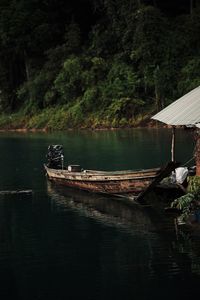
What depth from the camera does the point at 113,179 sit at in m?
28.7

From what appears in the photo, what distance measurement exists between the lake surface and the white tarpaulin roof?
4008 mm

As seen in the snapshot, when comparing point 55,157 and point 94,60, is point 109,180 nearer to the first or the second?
point 55,157

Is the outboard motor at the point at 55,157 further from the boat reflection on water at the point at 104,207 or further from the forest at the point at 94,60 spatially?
the forest at the point at 94,60

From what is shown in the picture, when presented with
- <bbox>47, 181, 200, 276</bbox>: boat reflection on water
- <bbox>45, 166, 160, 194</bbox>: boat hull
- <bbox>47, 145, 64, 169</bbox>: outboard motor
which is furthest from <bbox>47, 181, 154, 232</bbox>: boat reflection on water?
<bbox>47, 145, 64, 169</bbox>: outboard motor

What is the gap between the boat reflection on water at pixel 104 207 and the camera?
78.3ft

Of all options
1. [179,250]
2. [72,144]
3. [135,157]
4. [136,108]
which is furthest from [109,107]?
[179,250]

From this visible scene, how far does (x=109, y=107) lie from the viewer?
2867 inches

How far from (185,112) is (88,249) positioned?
7400mm

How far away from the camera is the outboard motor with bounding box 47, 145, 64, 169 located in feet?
122

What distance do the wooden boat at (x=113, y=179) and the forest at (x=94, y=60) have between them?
36.1 m

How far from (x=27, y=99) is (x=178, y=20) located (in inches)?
1082

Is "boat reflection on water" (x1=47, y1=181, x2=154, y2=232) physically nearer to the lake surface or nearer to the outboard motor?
the lake surface

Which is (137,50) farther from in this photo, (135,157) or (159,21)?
(135,157)

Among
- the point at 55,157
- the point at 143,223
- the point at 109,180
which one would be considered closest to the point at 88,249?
the point at 143,223
